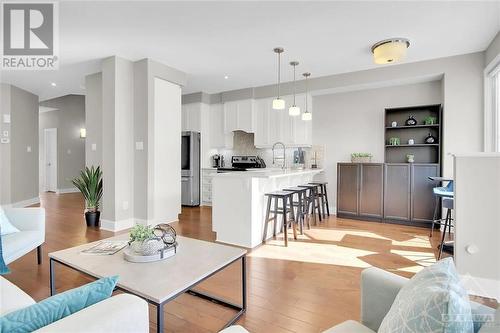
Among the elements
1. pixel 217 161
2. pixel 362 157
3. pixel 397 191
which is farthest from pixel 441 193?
pixel 217 161

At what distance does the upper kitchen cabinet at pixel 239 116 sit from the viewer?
20.3 ft

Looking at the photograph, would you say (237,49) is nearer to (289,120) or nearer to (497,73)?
(289,120)

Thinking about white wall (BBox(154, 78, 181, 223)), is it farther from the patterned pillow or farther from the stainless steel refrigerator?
the patterned pillow

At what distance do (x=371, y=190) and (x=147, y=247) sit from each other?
4.21 metres

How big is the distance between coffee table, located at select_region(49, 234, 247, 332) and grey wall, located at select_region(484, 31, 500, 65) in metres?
4.06

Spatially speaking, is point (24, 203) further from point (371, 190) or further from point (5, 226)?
point (371, 190)

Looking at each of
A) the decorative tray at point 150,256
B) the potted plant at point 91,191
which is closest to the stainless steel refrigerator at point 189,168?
the potted plant at point 91,191

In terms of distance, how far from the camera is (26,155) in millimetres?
6402

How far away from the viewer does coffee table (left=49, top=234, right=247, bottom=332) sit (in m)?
1.35

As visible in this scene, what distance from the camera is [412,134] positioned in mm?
4836

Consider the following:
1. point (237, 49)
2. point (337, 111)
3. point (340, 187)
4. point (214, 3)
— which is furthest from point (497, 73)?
point (214, 3)

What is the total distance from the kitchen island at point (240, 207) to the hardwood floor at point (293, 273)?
0.27 m

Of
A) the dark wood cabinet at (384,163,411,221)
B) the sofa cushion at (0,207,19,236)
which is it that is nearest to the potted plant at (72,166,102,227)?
the sofa cushion at (0,207,19,236)

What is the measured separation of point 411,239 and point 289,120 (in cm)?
319
